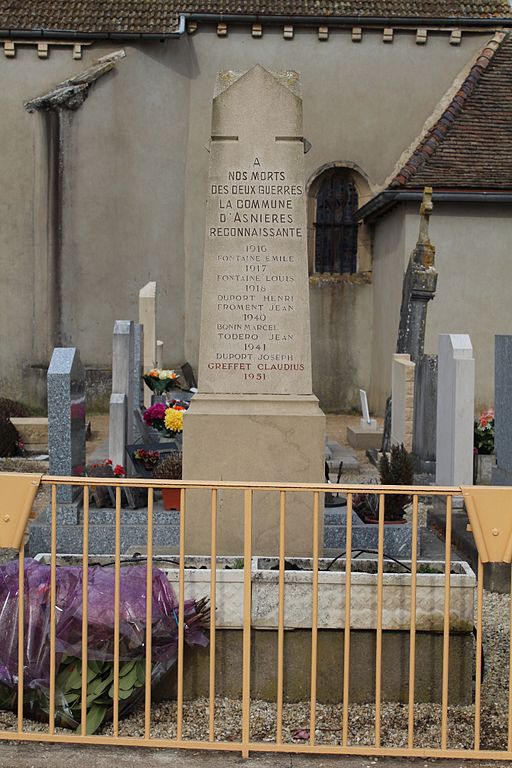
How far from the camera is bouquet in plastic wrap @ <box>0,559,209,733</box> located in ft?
14.9

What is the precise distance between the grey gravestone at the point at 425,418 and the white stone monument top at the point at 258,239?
18.9ft

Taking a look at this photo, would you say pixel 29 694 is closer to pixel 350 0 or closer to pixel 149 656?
pixel 149 656

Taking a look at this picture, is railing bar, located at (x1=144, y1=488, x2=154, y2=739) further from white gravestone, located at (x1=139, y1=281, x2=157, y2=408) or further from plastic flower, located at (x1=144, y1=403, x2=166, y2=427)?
white gravestone, located at (x1=139, y1=281, x2=157, y2=408)

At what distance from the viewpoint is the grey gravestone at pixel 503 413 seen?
894 cm

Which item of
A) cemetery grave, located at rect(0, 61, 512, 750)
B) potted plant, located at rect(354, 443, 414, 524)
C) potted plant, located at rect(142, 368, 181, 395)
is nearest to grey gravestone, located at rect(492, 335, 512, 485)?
cemetery grave, located at rect(0, 61, 512, 750)

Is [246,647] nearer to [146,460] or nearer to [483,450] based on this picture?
[146,460]

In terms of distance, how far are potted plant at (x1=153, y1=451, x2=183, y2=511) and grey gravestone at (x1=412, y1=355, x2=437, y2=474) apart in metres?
4.23

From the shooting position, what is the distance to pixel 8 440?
14.0 m

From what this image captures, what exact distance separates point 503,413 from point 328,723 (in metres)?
4.91

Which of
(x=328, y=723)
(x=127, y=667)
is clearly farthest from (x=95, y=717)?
(x=328, y=723)

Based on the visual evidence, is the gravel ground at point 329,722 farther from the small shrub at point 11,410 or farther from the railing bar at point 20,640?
the small shrub at point 11,410

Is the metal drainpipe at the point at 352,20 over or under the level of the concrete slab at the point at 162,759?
over

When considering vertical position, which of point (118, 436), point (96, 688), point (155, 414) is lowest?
point (96, 688)

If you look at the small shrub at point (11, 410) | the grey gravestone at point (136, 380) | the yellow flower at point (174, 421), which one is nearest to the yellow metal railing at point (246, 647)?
the grey gravestone at point (136, 380)
